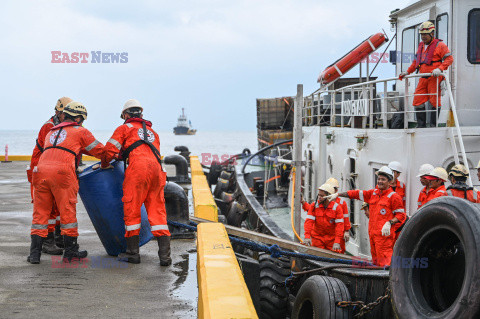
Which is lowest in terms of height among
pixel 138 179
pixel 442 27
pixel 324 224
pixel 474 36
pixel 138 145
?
pixel 324 224

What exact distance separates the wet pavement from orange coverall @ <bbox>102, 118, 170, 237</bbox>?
511 mm

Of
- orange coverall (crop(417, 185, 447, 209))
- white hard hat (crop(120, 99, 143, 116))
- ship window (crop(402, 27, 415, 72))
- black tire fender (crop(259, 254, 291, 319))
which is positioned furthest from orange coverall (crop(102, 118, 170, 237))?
ship window (crop(402, 27, 415, 72))

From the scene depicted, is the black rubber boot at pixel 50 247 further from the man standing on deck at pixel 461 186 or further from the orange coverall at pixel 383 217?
the man standing on deck at pixel 461 186

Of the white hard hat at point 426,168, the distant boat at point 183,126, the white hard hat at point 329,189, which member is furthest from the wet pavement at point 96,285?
the distant boat at point 183,126

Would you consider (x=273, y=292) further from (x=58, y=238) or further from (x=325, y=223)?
(x=58, y=238)

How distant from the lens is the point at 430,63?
8.30 m

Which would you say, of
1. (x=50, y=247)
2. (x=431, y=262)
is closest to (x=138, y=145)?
(x=50, y=247)

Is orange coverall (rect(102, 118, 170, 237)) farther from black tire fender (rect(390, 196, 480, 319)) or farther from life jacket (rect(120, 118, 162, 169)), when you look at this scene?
black tire fender (rect(390, 196, 480, 319))

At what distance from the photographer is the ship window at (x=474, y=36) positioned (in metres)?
8.73

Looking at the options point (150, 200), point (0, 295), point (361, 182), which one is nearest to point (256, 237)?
point (150, 200)

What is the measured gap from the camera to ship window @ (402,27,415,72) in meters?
10.1

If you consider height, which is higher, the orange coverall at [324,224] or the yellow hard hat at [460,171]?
the yellow hard hat at [460,171]

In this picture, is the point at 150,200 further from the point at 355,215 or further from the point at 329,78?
the point at 329,78

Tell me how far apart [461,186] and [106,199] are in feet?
13.2
